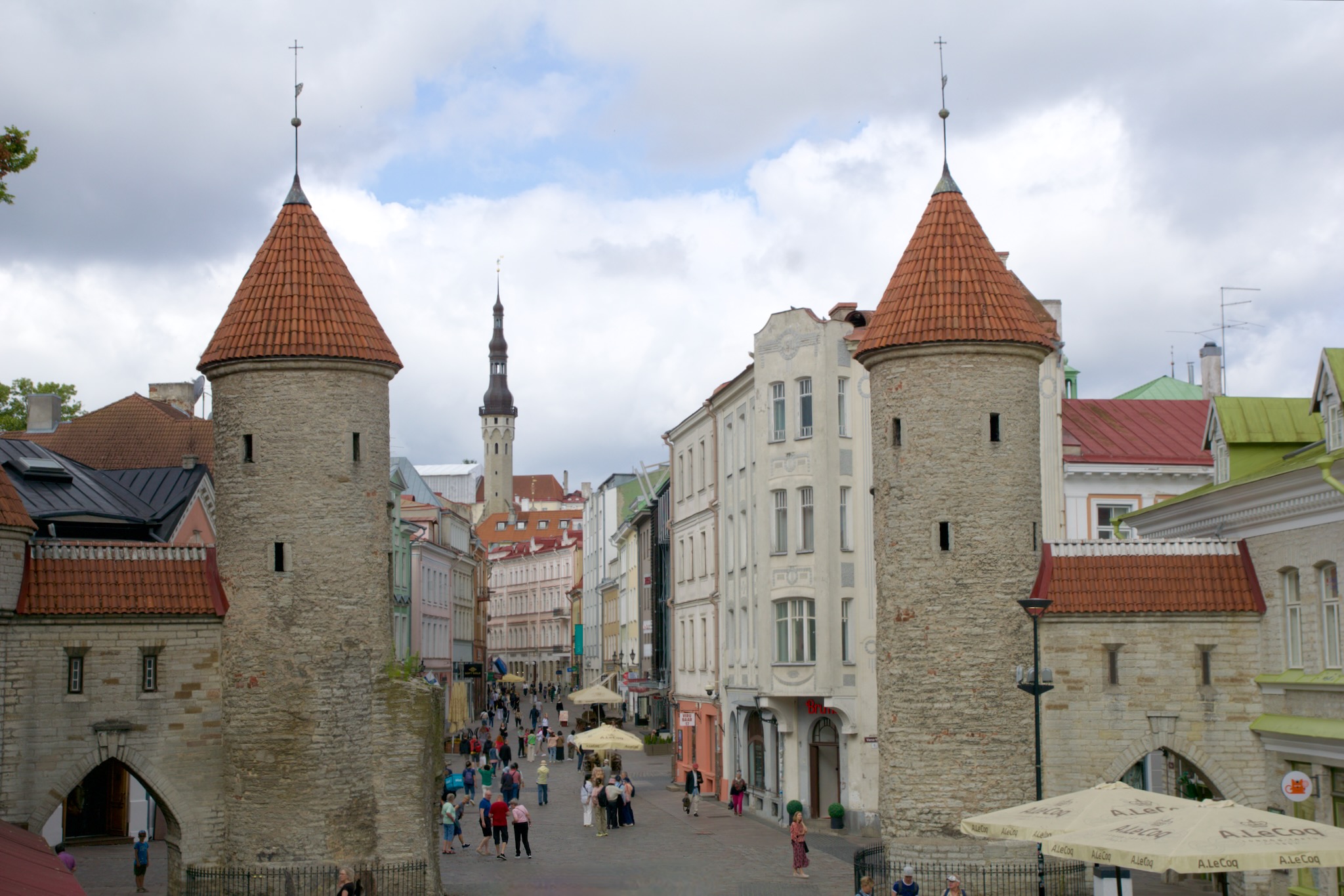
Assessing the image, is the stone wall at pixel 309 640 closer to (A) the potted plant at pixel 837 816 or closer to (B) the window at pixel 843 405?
(A) the potted plant at pixel 837 816

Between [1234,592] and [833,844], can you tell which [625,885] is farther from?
[1234,592]

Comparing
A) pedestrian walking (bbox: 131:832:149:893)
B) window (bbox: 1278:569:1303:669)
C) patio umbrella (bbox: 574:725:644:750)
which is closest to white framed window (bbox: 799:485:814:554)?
patio umbrella (bbox: 574:725:644:750)

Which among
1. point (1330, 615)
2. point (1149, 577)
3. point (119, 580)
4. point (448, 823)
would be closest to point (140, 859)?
point (119, 580)

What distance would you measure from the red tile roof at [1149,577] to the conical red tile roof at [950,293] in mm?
4067

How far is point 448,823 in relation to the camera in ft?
125

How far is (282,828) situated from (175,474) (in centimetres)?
1996

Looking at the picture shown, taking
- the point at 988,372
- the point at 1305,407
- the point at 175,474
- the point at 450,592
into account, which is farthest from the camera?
the point at 450,592

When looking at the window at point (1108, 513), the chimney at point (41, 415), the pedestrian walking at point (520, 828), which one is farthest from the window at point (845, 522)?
the chimney at point (41, 415)

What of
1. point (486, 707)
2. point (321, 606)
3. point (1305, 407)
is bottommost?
point (486, 707)

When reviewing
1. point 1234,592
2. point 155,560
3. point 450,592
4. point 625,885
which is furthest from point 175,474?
point 450,592

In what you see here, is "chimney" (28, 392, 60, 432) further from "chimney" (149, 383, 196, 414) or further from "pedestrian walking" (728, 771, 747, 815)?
"pedestrian walking" (728, 771, 747, 815)

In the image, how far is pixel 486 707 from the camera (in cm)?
10081

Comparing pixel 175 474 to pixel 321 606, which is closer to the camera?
pixel 321 606

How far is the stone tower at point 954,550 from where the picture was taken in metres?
27.6
